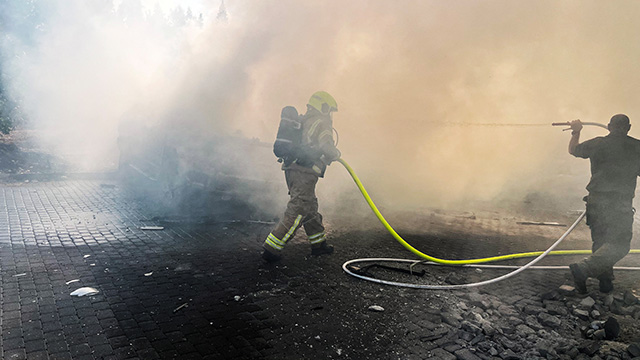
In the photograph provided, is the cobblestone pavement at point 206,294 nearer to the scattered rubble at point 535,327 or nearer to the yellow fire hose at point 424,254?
the scattered rubble at point 535,327

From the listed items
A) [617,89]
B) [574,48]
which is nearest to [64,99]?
[574,48]

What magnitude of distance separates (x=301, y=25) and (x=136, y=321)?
9.31 m

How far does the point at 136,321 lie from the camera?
11.4 ft

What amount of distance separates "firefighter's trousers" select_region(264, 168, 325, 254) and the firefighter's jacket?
82 millimetres

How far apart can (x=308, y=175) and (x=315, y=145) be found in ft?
1.31

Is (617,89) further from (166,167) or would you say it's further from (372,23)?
(166,167)

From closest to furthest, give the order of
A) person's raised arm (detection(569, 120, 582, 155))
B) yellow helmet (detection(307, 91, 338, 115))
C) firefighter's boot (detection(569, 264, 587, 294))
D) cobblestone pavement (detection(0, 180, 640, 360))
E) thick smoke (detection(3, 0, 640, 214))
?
cobblestone pavement (detection(0, 180, 640, 360)) → firefighter's boot (detection(569, 264, 587, 294)) → person's raised arm (detection(569, 120, 582, 155)) → yellow helmet (detection(307, 91, 338, 115)) → thick smoke (detection(3, 0, 640, 214))

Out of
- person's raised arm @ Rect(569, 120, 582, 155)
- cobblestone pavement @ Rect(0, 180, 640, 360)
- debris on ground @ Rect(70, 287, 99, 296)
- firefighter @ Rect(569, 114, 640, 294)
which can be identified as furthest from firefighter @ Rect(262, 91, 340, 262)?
firefighter @ Rect(569, 114, 640, 294)

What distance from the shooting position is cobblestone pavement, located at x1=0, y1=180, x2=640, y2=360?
3.15 m

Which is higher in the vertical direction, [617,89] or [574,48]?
[574,48]

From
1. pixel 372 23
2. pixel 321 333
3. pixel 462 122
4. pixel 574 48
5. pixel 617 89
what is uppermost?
pixel 372 23

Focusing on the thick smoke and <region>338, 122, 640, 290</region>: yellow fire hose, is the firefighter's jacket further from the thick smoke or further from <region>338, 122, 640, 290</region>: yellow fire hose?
the thick smoke

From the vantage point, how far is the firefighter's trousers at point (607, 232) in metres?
4.29

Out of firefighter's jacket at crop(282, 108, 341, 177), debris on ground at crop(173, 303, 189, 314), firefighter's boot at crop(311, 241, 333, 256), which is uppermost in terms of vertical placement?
firefighter's jacket at crop(282, 108, 341, 177)
